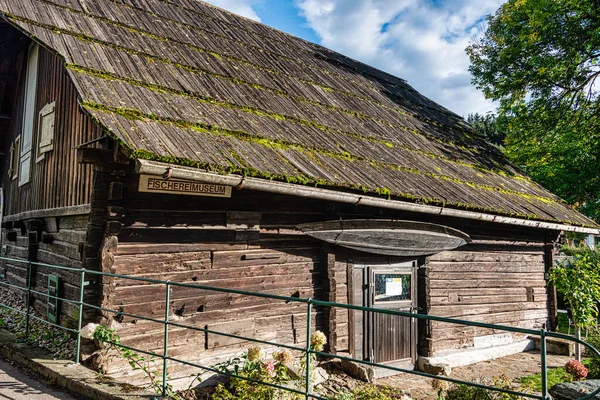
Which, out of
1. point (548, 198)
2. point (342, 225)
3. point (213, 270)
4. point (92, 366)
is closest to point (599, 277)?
point (548, 198)

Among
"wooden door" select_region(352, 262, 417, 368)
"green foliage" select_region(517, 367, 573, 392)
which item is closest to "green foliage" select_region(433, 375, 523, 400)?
"wooden door" select_region(352, 262, 417, 368)

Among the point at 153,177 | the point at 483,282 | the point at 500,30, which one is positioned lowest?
the point at 483,282

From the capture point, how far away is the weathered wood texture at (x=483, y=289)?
9.29 meters

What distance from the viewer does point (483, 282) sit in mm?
10234

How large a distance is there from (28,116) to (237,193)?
5.48 meters

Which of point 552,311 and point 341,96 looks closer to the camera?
point 341,96

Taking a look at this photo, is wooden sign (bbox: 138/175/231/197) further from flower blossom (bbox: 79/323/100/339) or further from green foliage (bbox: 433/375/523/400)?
green foliage (bbox: 433/375/523/400)

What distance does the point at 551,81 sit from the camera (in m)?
16.2

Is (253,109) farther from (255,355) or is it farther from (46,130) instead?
(255,355)

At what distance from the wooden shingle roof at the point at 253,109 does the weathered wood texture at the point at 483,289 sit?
1.22 m

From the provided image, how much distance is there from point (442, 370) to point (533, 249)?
467 cm

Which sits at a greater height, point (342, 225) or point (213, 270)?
point (342, 225)

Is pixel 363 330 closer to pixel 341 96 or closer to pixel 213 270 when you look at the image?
pixel 213 270

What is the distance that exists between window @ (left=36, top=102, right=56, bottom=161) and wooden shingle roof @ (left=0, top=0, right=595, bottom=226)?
1565 mm
